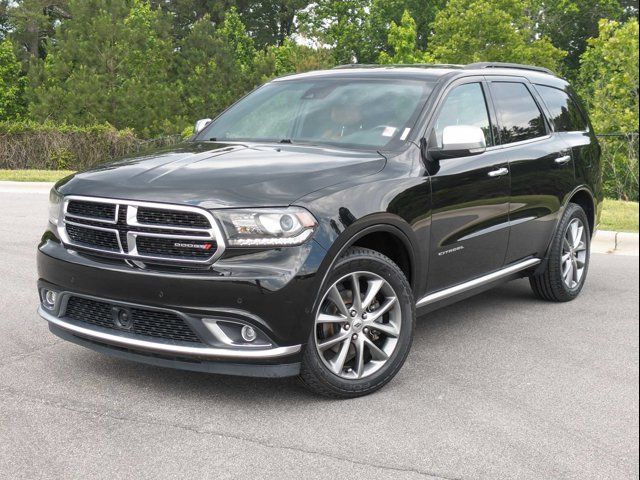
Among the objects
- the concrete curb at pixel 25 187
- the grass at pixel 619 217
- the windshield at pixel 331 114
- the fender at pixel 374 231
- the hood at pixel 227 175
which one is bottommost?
the concrete curb at pixel 25 187

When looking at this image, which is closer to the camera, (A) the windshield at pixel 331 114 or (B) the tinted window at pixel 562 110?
(A) the windshield at pixel 331 114

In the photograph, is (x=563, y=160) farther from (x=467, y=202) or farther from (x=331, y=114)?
(x=331, y=114)

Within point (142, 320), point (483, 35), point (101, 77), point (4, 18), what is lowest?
point (101, 77)

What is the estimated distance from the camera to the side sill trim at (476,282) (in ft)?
17.4

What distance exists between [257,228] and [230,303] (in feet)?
1.28

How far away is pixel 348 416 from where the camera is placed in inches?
173

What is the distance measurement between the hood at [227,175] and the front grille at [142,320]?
1.89 ft

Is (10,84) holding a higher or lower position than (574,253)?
lower

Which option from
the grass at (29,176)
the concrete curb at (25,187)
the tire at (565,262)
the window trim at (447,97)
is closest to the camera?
the window trim at (447,97)

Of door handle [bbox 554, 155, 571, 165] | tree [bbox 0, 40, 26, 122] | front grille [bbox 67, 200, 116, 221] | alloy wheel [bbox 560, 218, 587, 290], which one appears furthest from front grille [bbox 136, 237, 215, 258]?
tree [bbox 0, 40, 26, 122]

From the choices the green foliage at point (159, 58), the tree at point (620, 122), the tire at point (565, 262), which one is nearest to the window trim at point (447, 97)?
the tire at point (565, 262)

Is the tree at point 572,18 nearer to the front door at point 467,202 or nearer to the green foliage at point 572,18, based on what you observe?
the green foliage at point 572,18

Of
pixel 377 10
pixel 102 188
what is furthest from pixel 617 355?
Answer: pixel 377 10

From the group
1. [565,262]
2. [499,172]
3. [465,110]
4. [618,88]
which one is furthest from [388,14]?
[499,172]
